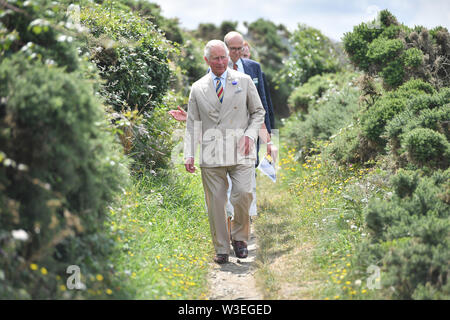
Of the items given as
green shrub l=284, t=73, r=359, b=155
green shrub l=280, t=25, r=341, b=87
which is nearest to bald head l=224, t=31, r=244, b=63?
green shrub l=284, t=73, r=359, b=155

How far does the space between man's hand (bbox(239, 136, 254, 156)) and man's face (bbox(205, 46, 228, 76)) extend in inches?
31.3

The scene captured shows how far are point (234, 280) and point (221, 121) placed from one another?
1.71m

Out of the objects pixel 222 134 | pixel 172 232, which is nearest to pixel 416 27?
pixel 222 134

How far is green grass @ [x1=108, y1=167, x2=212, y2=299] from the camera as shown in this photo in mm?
4559

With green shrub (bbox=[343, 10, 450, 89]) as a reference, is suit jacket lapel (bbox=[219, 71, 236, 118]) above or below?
below

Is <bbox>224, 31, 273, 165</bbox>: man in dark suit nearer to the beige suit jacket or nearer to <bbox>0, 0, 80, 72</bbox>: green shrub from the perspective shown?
the beige suit jacket

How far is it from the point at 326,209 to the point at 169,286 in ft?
9.03

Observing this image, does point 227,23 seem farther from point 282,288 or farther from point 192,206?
point 282,288

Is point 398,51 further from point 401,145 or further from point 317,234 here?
A: point 317,234

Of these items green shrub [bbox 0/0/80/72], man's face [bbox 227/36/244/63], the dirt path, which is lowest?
the dirt path

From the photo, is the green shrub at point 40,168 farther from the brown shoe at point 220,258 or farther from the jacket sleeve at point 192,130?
the brown shoe at point 220,258

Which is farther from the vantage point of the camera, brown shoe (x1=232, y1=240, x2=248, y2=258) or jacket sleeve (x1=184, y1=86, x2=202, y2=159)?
brown shoe (x1=232, y1=240, x2=248, y2=258)

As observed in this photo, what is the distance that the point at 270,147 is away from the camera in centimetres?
684

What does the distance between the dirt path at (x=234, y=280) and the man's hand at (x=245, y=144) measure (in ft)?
4.09
